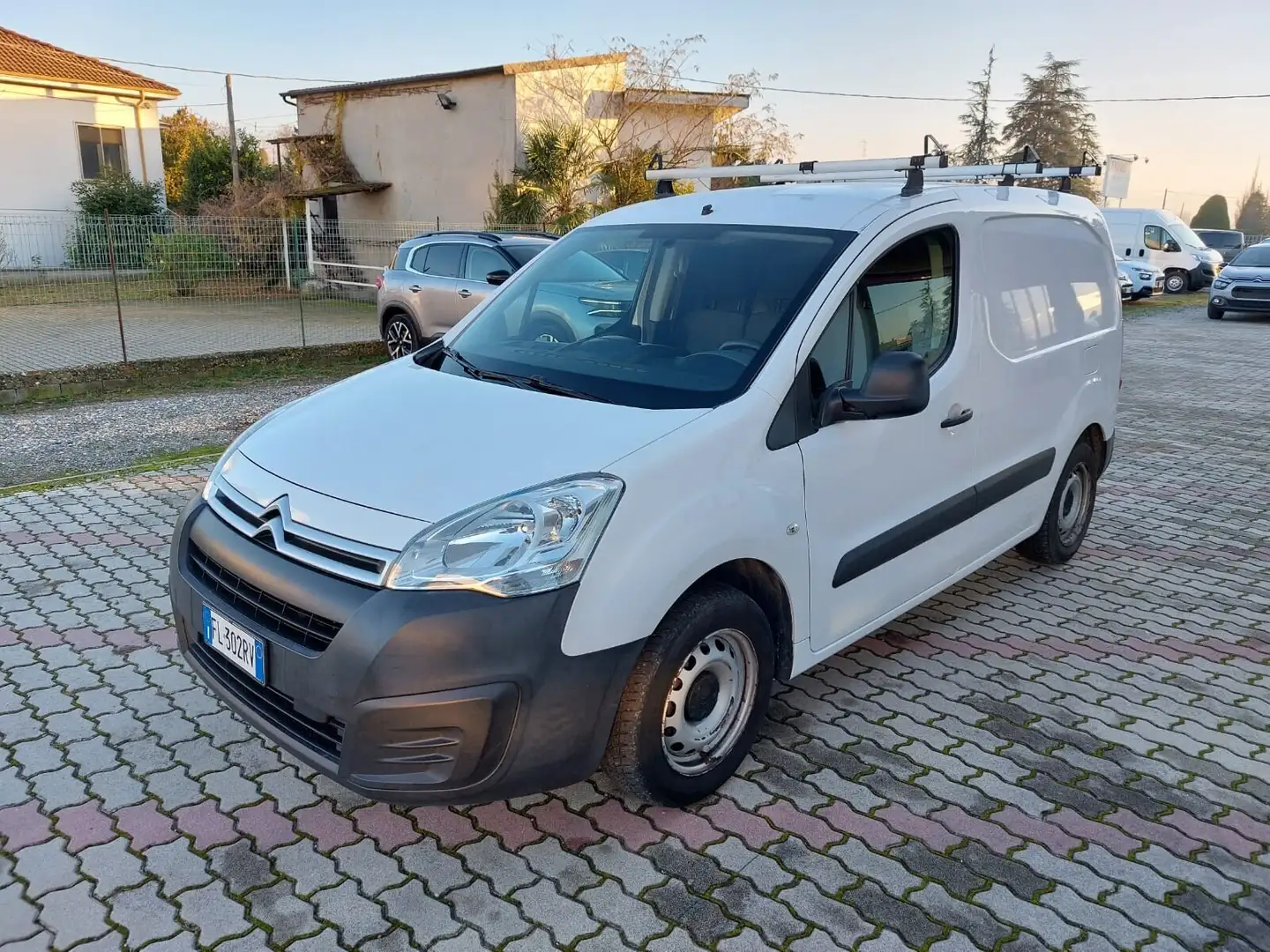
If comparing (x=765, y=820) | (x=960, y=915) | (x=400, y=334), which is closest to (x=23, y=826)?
(x=765, y=820)

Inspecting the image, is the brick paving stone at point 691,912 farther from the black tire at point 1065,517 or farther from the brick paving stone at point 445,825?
the black tire at point 1065,517

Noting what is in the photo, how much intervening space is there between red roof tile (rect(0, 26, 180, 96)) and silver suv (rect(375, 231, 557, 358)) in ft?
59.0

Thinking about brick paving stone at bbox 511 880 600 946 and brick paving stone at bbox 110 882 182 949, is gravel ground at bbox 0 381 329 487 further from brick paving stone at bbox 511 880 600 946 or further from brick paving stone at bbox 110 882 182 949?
brick paving stone at bbox 511 880 600 946

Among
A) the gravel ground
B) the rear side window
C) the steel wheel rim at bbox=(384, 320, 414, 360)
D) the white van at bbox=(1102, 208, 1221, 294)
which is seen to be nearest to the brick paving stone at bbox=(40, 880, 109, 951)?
the rear side window

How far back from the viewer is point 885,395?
3004 millimetres

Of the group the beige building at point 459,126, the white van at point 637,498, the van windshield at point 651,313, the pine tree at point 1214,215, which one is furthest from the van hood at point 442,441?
the pine tree at point 1214,215

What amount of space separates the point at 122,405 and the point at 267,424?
7.34 m

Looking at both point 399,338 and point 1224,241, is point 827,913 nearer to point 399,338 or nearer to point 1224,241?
point 399,338

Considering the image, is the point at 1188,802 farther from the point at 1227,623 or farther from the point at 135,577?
the point at 135,577

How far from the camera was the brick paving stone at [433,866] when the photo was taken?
2662mm

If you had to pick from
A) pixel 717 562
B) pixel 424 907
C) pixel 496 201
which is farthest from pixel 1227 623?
pixel 496 201

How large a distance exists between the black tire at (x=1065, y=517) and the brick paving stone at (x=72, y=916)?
4.20m

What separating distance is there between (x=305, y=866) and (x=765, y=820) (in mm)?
1366

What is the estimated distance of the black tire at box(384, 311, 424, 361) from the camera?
38.1 feet
